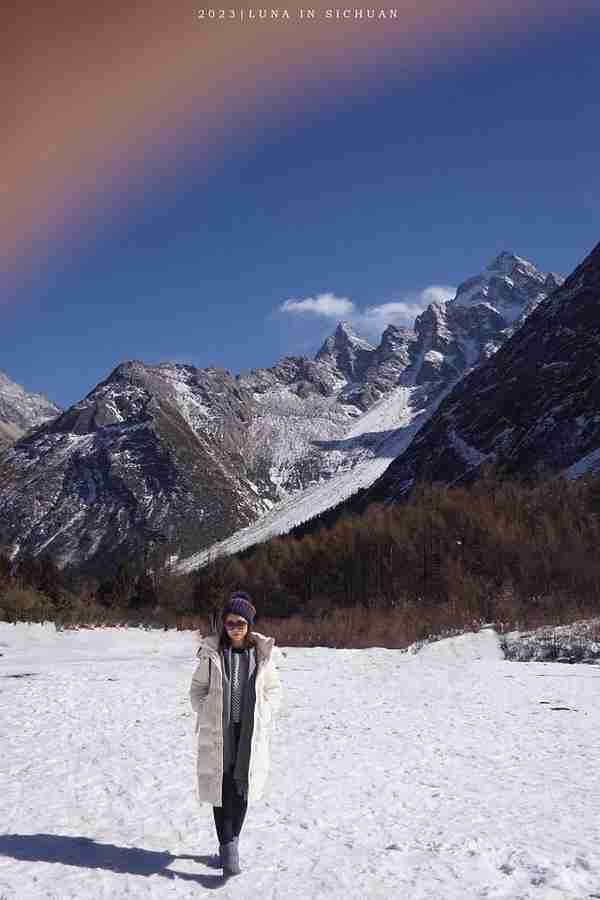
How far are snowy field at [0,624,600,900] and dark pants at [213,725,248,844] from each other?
40 centimetres

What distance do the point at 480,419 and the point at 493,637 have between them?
429 ft

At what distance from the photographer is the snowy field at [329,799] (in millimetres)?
6008

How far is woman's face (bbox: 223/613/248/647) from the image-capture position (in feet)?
21.0

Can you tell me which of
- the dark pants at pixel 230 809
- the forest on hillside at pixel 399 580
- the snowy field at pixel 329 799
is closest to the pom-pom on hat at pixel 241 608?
the dark pants at pixel 230 809

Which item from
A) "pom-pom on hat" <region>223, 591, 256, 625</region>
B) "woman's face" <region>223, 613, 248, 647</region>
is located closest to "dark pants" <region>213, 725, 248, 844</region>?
"woman's face" <region>223, 613, 248, 647</region>

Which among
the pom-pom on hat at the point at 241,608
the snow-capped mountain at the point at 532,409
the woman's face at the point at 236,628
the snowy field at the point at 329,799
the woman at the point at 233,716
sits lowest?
the snowy field at the point at 329,799

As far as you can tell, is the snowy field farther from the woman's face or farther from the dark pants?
the woman's face

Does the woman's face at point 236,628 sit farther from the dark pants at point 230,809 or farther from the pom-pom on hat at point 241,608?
the dark pants at point 230,809

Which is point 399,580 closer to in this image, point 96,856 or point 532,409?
point 96,856

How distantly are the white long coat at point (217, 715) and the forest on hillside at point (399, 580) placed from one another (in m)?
34.3

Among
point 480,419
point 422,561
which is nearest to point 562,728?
point 422,561

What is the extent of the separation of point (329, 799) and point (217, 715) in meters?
3.32

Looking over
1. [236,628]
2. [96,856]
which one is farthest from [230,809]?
[236,628]

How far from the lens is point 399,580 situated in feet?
237
